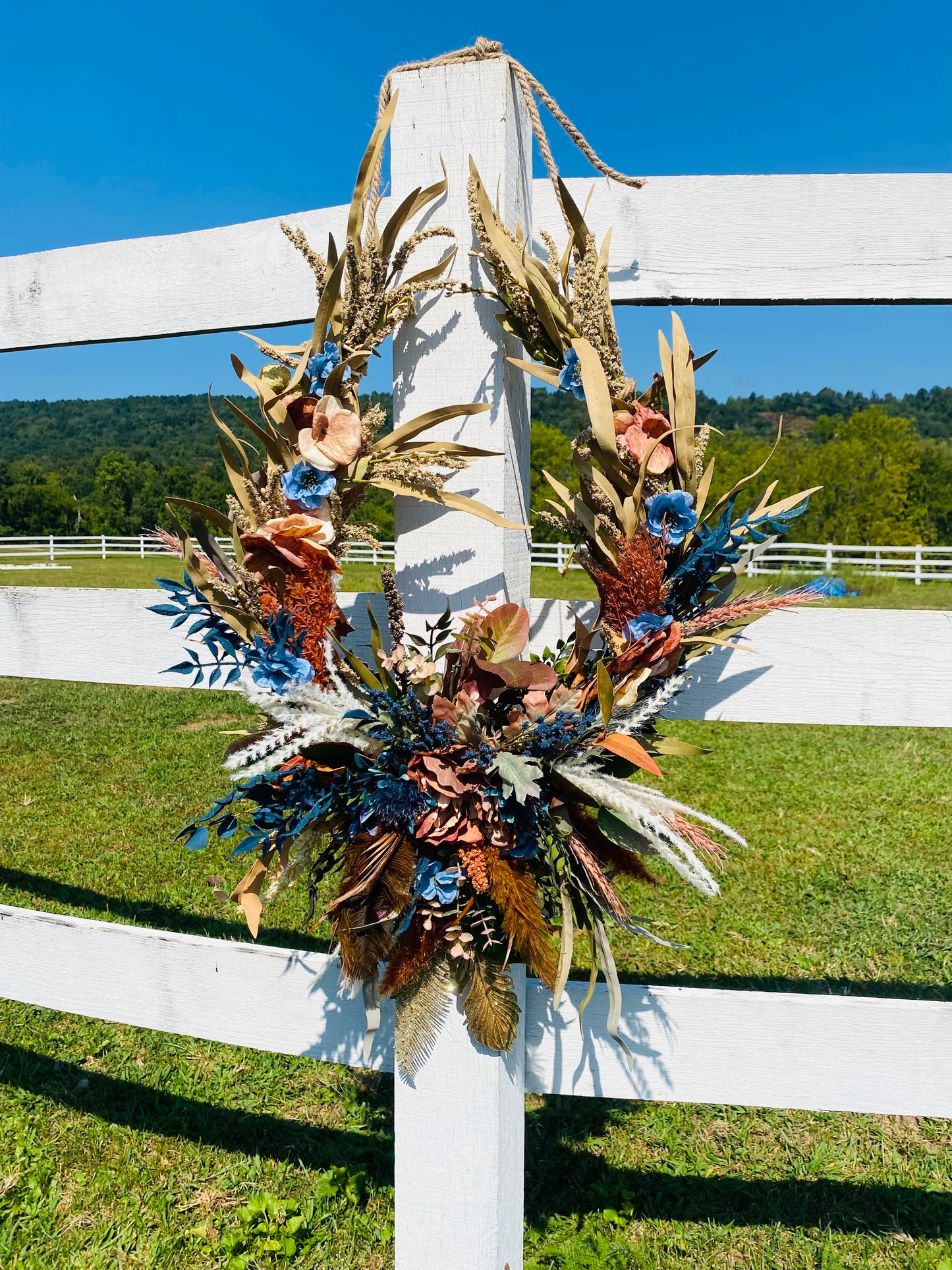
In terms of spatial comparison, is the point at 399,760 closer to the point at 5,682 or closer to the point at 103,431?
the point at 5,682

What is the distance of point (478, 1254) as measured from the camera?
3.89 ft

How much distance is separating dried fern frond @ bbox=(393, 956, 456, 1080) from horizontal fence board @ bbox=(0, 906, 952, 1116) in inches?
6.1

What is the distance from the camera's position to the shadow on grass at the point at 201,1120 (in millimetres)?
1883

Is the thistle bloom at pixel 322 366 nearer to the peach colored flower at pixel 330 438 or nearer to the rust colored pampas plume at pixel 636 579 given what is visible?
the peach colored flower at pixel 330 438

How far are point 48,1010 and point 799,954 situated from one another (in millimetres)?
2425

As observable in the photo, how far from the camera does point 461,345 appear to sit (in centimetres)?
112

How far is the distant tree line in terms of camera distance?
93.0 ft

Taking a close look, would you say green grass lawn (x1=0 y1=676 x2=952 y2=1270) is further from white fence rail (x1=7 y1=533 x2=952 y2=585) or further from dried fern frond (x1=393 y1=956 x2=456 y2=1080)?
white fence rail (x1=7 y1=533 x2=952 y2=585)

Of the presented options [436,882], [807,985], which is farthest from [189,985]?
[807,985]

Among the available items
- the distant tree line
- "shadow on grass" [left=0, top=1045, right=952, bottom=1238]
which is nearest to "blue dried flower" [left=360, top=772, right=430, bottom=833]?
"shadow on grass" [left=0, top=1045, right=952, bottom=1238]

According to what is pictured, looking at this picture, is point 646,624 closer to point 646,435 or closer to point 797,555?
point 646,435

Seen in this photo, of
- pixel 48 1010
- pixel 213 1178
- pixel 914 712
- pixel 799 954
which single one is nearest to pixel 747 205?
pixel 914 712

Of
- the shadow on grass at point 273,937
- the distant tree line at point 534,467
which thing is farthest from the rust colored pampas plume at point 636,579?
the distant tree line at point 534,467

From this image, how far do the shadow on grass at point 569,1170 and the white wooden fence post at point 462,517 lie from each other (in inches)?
24.7
